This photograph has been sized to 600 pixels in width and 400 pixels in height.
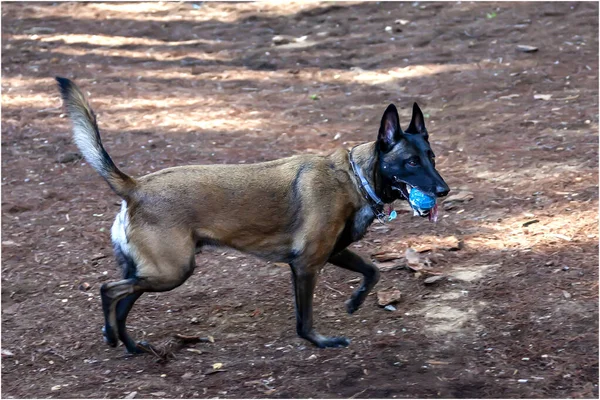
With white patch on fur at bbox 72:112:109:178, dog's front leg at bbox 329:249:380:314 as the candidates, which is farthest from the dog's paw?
white patch on fur at bbox 72:112:109:178

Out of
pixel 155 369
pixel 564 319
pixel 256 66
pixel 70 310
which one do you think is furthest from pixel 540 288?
pixel 256 66

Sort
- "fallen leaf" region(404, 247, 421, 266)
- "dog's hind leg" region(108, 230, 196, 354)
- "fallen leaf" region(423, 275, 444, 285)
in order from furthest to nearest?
"fallen leaf" region(404, 247, 421, 266)
"fallen leaf" region(423, 275, 444, 285)
"dog's hind leg" region(108, 230, 196, 354)

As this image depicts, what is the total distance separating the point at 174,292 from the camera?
6.45 meters

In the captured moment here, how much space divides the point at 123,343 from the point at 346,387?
1682 millimetres

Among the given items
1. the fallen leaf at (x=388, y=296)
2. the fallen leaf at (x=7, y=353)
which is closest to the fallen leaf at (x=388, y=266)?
the fallen leaf at (x=388, y=296)

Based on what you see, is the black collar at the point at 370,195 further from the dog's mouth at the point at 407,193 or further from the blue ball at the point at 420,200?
the blue ball at the point at 420,200

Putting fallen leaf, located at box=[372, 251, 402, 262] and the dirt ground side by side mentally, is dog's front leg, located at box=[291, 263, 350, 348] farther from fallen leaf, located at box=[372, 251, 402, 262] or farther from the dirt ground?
fallen leaf, located at box=[372, 251, 402, 262]

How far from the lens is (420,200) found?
17.0ft

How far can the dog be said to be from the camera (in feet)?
16.9

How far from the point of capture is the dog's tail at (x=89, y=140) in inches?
206

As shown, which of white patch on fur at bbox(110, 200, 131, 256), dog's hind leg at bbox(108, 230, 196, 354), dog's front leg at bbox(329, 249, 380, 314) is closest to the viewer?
dog's hind leg at bbox(108, 230, 196, 354)

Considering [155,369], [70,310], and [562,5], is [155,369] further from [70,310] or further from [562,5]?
[562,5]

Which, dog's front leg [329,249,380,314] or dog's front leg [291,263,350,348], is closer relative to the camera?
dog's front leg [291,263,350,348]

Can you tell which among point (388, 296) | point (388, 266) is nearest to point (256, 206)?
point (388, 296)
